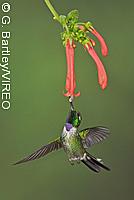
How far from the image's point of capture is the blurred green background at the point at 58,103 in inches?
84.1

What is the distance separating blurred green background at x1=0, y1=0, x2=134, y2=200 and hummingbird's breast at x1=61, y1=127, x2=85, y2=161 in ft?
1.50

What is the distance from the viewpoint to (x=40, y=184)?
2.21 meters

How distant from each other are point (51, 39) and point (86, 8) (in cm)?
18

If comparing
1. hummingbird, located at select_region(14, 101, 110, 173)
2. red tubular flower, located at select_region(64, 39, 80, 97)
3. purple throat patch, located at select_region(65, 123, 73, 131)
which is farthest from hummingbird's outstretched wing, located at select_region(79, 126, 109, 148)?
red tubular flower, located at select_region(64, 39, 80, 97)

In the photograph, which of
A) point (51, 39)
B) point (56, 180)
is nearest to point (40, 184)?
point (56, 180)

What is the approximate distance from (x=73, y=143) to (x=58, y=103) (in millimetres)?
527

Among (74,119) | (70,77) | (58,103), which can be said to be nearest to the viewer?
(70,77)

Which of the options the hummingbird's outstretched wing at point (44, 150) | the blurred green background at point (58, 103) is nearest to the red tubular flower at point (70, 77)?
the hummingbird's outstretched wing at point (44, 150)

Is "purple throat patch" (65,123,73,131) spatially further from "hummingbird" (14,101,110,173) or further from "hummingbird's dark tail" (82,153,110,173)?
"hummingbird's dark tail" (82,153,110,173)

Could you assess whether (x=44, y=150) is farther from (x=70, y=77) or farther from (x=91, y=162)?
(x=70, y=77)

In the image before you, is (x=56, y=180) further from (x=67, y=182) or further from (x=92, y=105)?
(x=92, y=105)

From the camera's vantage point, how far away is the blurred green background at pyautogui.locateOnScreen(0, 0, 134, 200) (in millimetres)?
2137

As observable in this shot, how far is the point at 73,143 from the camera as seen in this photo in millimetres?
1684

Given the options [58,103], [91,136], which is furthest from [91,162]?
[58,103]
